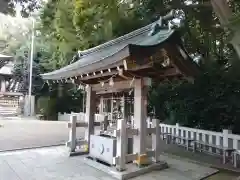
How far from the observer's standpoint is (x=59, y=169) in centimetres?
538

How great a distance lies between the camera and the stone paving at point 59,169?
488 centimetres

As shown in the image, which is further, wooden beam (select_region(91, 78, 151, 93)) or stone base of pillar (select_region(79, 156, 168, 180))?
wooden beam (select_region(91, 78, 151, 93))

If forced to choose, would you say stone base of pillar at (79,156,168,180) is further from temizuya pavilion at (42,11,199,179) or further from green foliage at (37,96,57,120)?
green foliage at (37,96,57,120)

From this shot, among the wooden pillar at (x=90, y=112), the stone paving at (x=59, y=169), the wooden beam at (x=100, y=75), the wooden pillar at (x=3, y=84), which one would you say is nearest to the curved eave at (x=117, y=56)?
the wooden beam at (x=100, y=75)

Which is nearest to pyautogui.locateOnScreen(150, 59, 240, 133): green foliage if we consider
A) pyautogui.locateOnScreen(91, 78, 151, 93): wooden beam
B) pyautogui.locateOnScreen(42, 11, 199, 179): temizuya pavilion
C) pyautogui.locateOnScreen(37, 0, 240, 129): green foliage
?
pyautogui.locateOnScreen(37, 0, 240, 129): green foliage

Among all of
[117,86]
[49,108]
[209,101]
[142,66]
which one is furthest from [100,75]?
[49,108]

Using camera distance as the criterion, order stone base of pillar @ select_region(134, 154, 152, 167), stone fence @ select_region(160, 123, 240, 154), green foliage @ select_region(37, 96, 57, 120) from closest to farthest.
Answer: stone base of pillar @ select_region(134, 154, 152, 167), stone fence @ select_region(160, 123, 240, 154), green foliage @ select_region(37, 96, 57, 120)

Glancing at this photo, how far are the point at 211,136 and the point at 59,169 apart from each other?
4.40m

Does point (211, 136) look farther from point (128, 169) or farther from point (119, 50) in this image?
point (119, 50)

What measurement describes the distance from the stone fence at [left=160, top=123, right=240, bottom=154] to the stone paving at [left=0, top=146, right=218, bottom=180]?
1.14 meters

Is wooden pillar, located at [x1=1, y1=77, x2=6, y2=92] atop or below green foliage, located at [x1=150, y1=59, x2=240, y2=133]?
atop

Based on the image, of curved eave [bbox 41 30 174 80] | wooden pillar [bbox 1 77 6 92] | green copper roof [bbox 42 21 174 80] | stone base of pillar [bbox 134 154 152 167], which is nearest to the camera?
curved eave [bbox 41 30 174 80]

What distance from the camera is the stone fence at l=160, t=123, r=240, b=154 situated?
6.26 meters

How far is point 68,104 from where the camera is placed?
21.4 meters
